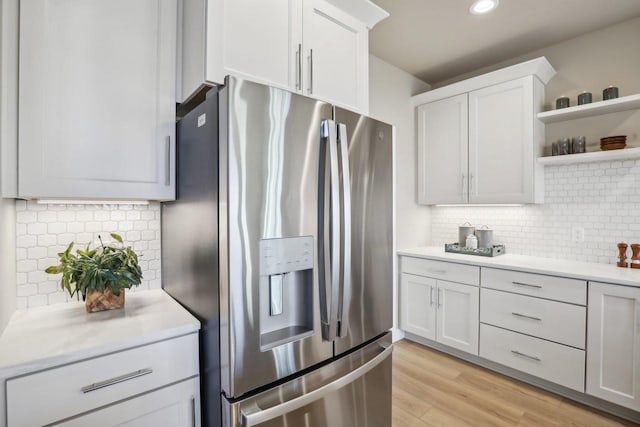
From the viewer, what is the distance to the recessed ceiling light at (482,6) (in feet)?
7.00

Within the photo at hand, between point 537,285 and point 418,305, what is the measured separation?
1029mm

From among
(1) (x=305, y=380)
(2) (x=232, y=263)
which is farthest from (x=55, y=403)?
(1) (x=305, y=380)

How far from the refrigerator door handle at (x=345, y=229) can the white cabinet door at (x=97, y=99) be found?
78 cm

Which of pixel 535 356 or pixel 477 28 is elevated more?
pixel 477 28

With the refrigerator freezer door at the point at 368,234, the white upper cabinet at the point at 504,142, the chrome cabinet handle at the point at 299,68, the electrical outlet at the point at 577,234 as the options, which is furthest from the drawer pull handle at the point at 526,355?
the chrome cabinet handle at the point at 299,68

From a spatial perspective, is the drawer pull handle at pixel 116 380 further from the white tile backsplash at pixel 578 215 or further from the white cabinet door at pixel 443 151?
the white tile backsplash at pixel 578 215

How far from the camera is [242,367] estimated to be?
1.03 meters

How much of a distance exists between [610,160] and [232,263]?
9.56 feet

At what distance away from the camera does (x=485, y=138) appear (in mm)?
2814

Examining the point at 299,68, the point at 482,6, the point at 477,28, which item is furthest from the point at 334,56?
the point at 477,28

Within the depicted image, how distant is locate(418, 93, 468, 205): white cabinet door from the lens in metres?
2.97

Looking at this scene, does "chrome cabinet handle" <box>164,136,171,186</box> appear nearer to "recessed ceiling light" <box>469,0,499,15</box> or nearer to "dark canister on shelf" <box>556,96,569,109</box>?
"recessed ceiling light" <box>469,0,499,15</box>

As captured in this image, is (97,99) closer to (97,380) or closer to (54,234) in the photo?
(54,234)

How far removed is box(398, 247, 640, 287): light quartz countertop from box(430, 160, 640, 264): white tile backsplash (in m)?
0.13
